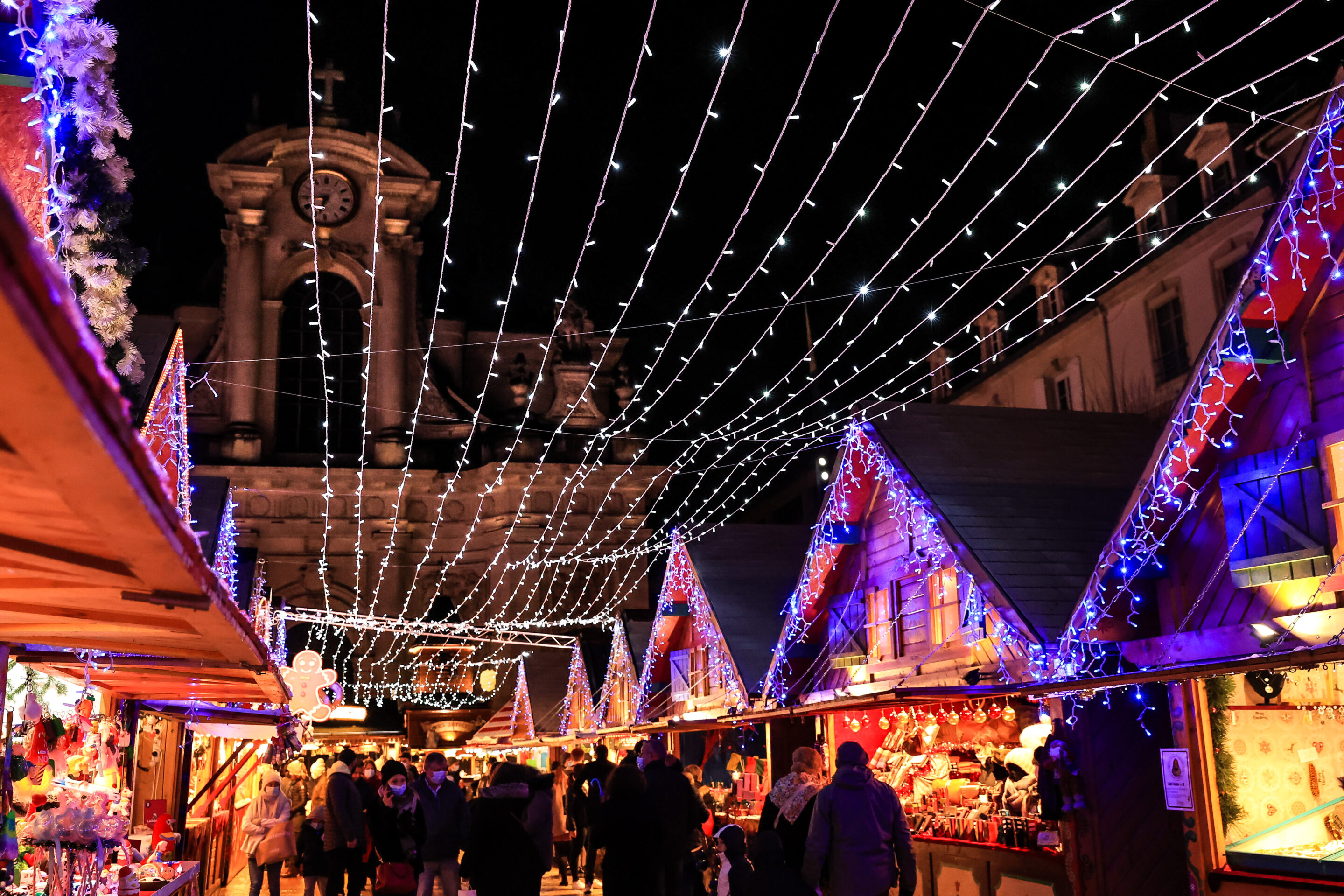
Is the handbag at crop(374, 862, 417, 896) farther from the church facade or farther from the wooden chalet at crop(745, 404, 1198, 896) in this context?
the church facade

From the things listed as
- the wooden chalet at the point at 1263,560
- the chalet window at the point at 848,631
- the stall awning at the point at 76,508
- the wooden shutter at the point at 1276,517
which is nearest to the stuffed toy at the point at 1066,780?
the wooden chalet at the point at 1263,560

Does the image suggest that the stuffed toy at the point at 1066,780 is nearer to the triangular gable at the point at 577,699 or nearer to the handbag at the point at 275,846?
the handbag at the point at 275,846

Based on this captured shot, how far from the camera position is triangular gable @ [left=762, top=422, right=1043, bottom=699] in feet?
29.9

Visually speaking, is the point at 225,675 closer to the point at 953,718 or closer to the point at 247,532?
the point at 953,718

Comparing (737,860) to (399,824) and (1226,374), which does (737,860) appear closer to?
(1226,374)

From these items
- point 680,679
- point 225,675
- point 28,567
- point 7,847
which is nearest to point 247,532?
point 680,679

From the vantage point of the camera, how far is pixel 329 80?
115ft

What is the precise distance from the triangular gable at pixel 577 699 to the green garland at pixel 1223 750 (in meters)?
18.7

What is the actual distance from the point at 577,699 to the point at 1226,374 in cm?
2135

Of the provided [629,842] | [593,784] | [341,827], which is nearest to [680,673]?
[593,784]

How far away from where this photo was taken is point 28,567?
3.54 metres

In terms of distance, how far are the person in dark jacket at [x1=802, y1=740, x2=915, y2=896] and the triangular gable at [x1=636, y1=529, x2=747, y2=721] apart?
284 inches

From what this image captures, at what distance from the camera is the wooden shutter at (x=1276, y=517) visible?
21.8 ft

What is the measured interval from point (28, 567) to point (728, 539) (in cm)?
1377
